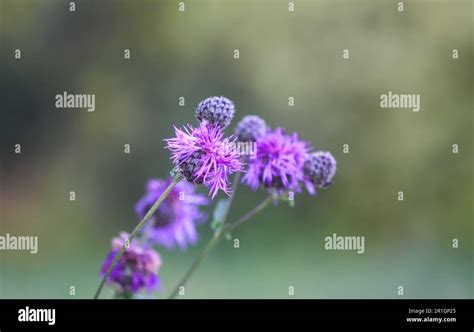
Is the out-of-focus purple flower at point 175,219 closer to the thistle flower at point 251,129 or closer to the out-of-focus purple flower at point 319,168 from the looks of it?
the thistle flower at point 251,129

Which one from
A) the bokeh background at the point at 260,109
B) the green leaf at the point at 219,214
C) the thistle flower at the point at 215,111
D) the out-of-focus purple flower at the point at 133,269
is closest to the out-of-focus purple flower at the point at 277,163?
the green leaf at the point at 219,214

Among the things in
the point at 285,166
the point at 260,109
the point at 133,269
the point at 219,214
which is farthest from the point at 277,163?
the point at 260,109

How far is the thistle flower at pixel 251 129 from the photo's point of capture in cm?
327

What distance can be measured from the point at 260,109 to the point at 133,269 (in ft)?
21.6

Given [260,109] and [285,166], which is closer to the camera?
[285,166]

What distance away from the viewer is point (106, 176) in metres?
9.42

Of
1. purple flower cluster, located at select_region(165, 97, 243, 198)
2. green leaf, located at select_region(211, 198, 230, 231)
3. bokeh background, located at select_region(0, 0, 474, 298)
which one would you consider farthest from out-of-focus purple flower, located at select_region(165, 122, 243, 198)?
bokeh background, located at select_region(0, 0, 474, 298)

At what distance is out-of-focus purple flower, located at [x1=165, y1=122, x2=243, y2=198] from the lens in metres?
2.51

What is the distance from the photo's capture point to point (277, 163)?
122 inches

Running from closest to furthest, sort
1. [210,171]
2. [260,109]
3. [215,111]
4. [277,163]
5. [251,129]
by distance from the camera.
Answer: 1. [210,171]
2. [215,111]
3. [277,163]
4. [251,129]
5. [260,109]

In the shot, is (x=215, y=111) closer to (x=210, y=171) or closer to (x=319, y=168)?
(x=210, y=171)

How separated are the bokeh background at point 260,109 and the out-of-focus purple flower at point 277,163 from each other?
5.87 m
